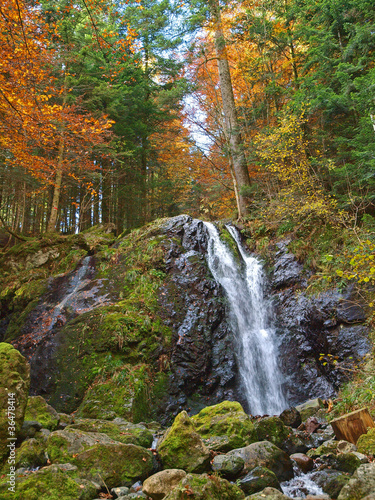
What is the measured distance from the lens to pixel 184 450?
3746 mm

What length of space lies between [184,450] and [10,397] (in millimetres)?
2131

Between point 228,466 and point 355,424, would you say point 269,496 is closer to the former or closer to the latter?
point 228,466

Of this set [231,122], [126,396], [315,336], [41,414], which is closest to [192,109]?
[231,122]

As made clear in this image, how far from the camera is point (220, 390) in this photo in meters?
7.04

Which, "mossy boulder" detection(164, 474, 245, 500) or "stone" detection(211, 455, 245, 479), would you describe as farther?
"stone" detection(211, 455, 245, 479)

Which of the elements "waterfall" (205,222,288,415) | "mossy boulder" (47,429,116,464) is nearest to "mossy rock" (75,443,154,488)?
"mossy boulder" (47,429,116,464)

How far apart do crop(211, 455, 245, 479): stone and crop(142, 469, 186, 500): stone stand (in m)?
0.60

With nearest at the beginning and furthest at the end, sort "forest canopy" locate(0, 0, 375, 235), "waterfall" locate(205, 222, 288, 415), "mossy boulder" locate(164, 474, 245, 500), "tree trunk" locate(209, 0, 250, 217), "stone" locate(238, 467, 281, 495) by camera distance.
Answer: "mossy boulder" locate(164, 474, 245, 500) → "stone" locate(238, 467, 281, 495) → "waterfall" locate(205, 222, 288, 415) → "forest canopy" locate(0, 0, 375, 235) → "tree trunk" locate(209, 0, 250, 217)

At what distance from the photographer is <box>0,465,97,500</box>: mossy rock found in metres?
2.71

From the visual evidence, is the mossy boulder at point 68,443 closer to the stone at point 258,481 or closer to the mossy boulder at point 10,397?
the mossy boulder at point 10,397

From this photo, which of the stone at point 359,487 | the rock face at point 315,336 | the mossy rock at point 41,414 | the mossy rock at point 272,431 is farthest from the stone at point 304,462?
the mossy rock at point 41,414

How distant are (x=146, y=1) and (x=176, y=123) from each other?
5748 millimetres

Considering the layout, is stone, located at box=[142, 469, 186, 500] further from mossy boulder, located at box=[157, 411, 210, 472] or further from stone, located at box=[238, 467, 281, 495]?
stone, located at box=[238, 467, 281, 495]

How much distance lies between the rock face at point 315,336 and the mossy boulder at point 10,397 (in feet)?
19.2
